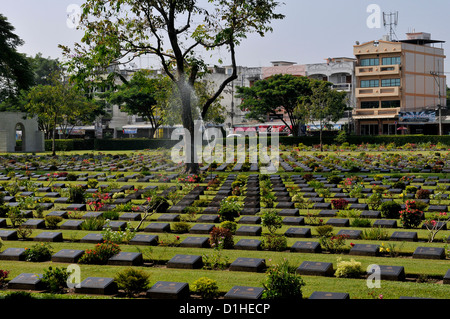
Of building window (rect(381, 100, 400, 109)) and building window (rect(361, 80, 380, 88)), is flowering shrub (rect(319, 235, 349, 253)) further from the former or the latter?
building window (rect(361, 80, 380, 88))

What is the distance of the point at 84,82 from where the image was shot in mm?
24578

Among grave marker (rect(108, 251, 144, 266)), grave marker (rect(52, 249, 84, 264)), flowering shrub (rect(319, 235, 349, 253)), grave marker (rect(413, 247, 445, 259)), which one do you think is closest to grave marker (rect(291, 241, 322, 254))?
flowering shrub (rect(319, 235, 349, 253))

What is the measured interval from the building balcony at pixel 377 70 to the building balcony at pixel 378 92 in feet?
6.58

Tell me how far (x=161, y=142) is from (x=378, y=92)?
31.9 meters

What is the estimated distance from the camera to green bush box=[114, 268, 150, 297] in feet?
29.1

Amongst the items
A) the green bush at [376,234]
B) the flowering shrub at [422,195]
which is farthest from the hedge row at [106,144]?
the green bush at [376,234]

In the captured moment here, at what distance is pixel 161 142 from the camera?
5853cm

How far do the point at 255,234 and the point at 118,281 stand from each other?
5.18 meters

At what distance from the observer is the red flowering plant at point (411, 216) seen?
13.8 meters

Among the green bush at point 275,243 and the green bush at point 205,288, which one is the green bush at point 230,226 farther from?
the green bush at point 205,288

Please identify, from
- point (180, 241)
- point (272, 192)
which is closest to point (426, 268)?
point (180, 241)

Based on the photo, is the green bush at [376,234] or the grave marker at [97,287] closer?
the grave marker at [97,287]

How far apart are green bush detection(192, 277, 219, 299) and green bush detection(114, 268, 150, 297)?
3.11ft

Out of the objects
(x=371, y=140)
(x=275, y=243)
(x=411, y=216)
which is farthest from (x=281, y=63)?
(x=275, y=243)
